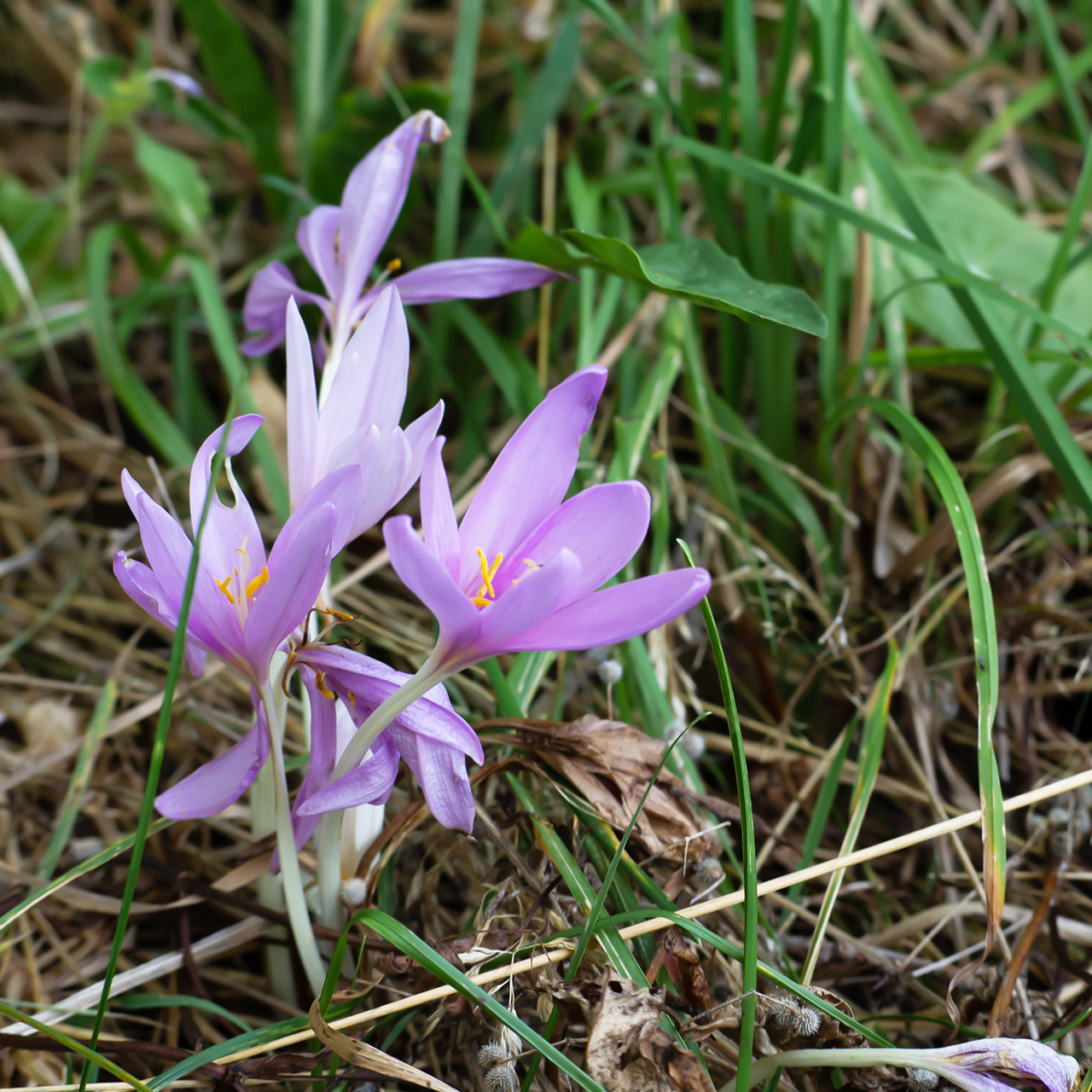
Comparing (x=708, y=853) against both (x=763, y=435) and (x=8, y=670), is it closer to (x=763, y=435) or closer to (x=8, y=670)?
(x=763, y=435)

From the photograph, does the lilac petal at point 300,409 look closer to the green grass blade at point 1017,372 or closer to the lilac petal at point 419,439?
the lilac petal at point 419,439

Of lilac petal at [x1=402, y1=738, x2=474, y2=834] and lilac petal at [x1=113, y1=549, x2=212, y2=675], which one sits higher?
lilac petal at [x1=113, y1=549, x2=212, y2=675]

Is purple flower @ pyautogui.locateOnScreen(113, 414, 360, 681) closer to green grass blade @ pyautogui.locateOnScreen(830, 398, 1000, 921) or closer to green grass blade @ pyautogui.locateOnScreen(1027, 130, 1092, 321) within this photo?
green grass blade @ pyautogui.locateOnScreen(830, 398, 1000, 921)

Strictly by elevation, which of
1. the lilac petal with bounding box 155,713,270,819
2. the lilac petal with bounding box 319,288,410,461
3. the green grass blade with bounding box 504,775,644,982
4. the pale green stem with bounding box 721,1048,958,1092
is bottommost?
the green grass blade with bounding box 504,775,644,982

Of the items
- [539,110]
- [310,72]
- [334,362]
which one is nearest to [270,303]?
[334,362]

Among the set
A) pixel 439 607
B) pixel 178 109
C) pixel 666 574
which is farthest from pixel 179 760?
pixel 178 109

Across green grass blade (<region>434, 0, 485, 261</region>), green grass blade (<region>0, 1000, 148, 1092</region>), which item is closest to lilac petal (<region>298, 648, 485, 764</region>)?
green grass blade (<region>0, 1000, 148, 1092</region>)
